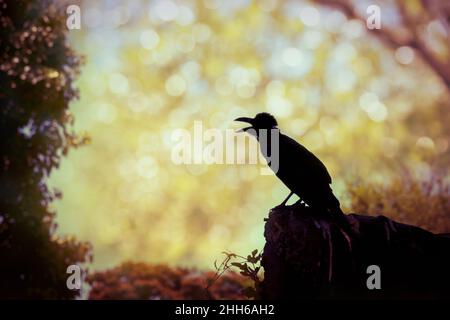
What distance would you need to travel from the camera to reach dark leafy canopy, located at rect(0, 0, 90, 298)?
6.97m

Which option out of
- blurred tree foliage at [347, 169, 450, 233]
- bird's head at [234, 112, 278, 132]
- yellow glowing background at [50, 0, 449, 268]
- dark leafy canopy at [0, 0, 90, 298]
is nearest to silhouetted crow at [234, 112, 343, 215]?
bird's head at [234, 112, 278, 132]

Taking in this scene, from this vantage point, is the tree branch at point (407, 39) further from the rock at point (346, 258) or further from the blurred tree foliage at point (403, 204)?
the rock at point (346, 258)

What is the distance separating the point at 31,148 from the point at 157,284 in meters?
2.77

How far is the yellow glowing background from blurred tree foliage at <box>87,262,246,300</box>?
20.6 ft

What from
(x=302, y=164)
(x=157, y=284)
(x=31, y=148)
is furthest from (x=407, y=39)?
(x=302, y=164)

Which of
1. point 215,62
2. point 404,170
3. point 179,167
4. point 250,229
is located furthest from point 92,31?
point 404,170

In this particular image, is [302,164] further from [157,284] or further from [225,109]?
[225,109]

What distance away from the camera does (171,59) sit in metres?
15.3

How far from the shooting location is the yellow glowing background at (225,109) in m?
14.9

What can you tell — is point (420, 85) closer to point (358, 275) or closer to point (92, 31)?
point (92, 31)

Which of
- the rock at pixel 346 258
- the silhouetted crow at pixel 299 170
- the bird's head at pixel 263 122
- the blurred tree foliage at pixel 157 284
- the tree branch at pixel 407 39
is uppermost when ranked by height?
the tree branch at pixel 407 39

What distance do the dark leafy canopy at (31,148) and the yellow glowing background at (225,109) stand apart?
23.9 feet

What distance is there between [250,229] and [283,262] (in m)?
11.3

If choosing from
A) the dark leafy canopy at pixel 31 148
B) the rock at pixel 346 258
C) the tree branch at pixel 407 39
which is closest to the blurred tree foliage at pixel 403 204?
the rock at pixel 346 258
